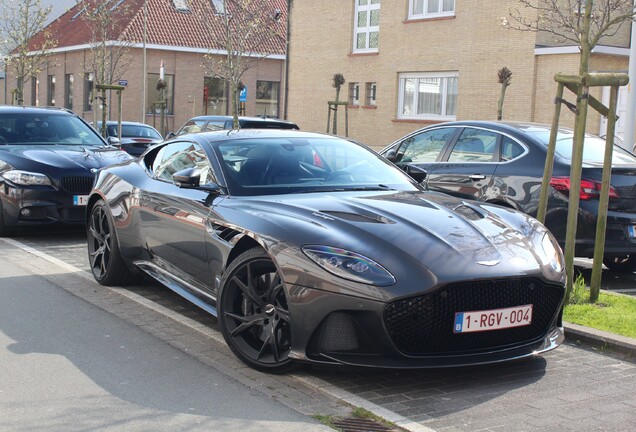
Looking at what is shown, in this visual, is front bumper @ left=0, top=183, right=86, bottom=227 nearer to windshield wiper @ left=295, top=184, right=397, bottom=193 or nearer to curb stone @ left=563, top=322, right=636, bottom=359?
windshield wiper @ left=295, top=184, right=397, bottom=193

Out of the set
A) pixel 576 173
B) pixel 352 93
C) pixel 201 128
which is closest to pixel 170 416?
pixel 576 173

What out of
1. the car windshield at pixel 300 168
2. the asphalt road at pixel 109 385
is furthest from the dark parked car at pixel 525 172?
the asphalt road at pixel 109 385

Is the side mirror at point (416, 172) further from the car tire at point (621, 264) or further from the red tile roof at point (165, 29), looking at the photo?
the red tile roof at point (165, 29)

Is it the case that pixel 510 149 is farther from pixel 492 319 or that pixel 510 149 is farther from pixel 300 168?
pixel 492 319

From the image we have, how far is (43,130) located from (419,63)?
55.1ft

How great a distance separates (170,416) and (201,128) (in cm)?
1435

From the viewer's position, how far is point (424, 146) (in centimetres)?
1042

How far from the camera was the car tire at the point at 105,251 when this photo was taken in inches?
318

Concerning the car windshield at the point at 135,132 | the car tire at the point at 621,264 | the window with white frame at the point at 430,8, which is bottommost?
the car tire at the point at 621,264

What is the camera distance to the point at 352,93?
30.5 metres

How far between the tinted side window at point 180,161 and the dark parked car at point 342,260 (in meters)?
0.02

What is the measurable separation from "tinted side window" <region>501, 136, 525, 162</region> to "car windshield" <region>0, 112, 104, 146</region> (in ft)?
19.1

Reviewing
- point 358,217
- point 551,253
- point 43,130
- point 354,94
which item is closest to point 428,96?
point 354,94

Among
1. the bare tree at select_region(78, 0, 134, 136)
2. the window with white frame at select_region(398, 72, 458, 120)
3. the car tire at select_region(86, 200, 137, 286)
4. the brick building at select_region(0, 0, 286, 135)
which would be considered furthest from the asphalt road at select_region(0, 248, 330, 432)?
the brick building at select_region(0, 0, 286, 135)
